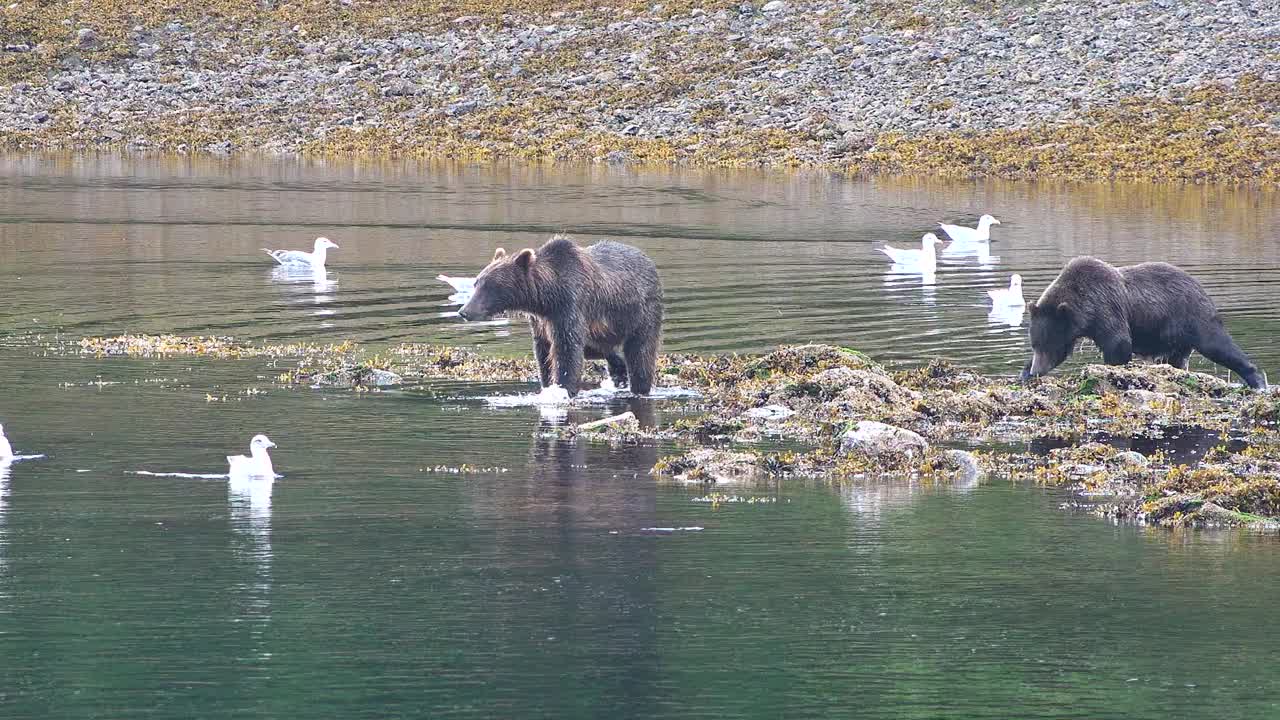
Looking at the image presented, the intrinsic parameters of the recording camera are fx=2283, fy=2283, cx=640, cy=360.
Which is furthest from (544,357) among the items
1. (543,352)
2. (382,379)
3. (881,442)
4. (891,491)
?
(891,491)

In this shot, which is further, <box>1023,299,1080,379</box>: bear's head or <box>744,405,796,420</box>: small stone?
<box>1023,299,1080,379</box>: bear's head

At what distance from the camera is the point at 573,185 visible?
5997 cm

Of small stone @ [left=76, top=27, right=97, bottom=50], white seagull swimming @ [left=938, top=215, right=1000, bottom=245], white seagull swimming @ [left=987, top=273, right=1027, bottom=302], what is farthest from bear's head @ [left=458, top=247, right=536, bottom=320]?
small stone @ [left=76, top=27, right=97, bottom=50]

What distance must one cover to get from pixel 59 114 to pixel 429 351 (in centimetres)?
5931

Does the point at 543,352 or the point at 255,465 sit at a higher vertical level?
the point at 543,352

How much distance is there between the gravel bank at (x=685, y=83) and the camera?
70500 mm

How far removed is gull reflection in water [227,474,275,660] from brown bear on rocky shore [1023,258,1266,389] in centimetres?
893

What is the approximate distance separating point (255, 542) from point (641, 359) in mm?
8161

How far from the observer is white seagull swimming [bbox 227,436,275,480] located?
16391 mm

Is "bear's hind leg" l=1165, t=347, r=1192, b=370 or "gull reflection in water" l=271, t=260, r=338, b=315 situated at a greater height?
"gull reflection in water" l=271, t=260, r=338, b=315

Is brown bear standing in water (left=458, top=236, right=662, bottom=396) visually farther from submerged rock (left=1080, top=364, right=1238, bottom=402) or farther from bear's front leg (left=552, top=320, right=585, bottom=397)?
submerged rock (left=1080, top=364, right=1238, bottom=402)

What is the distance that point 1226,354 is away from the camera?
22.5m

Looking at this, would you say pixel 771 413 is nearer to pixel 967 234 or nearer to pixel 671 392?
pixel 671 392

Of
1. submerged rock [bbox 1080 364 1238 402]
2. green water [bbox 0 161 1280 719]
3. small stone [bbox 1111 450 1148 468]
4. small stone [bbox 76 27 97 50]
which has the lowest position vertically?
green water [bbox 0 161 1280 719]
